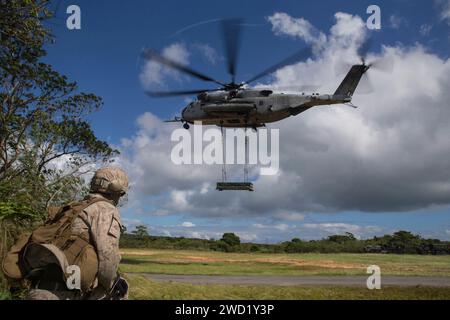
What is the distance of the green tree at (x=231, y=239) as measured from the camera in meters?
66.6

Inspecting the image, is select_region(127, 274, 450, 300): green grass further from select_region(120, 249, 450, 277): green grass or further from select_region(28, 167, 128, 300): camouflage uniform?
select_region(120, 249, 450, 277): green grass

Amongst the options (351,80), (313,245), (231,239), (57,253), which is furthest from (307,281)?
(231,239)

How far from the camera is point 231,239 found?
67.8 m

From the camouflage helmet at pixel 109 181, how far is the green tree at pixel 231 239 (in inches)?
2482

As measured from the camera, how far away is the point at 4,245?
7566mm

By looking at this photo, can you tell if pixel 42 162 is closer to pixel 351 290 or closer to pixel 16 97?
pixel 16 97

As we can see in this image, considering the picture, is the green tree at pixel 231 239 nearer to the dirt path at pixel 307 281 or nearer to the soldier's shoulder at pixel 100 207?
the dirt path at pixel 307 281

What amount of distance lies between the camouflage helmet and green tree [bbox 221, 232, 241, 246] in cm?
6303

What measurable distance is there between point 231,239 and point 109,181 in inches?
2559

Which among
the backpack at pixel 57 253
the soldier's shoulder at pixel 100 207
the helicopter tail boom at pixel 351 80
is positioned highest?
the helicopter tail boom at pixel 351 80

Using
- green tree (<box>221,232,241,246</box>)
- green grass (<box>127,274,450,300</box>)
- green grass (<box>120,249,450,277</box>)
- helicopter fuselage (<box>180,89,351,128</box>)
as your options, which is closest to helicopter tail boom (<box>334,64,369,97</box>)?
helicopter fuselage (<box>180,89,351,128</box>)

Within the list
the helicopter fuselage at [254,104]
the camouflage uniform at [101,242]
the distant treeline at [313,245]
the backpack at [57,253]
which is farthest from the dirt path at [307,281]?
the distant treeline at [313,245]

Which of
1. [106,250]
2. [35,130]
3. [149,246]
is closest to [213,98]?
[35,130]
